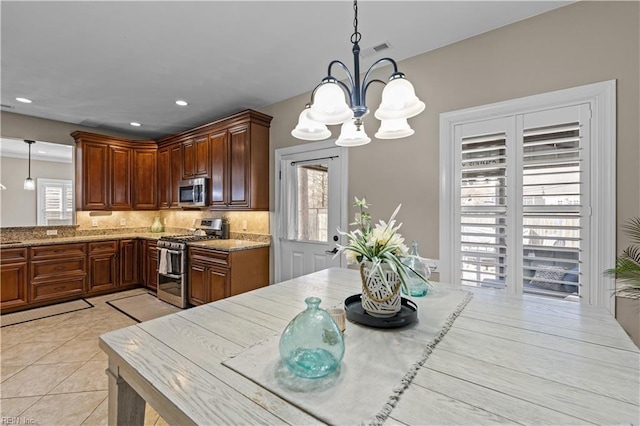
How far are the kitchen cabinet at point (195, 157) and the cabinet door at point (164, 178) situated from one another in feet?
1.55

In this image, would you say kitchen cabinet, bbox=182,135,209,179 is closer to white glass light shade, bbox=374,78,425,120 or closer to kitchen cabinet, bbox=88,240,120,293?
kitchen cabinet, bbox=88,240,120,293

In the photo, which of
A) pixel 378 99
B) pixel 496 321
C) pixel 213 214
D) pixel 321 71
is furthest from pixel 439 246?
pixel 213 214

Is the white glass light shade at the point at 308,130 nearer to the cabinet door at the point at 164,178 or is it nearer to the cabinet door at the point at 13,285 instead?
the cabinet door at the point at 164,178

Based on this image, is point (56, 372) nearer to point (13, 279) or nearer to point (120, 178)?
point (13, 279)

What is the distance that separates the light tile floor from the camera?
1884mm

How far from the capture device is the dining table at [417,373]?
0.70m

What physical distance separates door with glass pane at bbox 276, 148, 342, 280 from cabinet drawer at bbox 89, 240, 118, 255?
2.84 meters

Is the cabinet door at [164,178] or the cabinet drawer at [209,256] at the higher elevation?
the cabinet door at [164,178]

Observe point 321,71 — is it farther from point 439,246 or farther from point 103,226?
point 103,226

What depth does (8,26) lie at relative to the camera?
2.16m

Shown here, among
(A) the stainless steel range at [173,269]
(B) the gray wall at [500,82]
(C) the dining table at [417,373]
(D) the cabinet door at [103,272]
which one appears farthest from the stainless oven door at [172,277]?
(C) the dining table at [417,373]

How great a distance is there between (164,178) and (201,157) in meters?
1.19

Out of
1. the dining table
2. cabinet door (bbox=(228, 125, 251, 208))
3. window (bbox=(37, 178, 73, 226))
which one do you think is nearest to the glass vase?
window (bbox=(37, 178, 73, 226))

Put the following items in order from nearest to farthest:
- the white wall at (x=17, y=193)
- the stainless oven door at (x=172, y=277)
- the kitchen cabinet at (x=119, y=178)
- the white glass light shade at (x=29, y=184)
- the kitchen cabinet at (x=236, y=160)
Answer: the kitchen cabinet at (x=236, y=160)
the stainless oven door at (x=172, y=277)
the white wall at (x=17, y=193)
the white glass light shade at (x=29, y=184)
the kitchen cabinet at (x=119, y=178)
